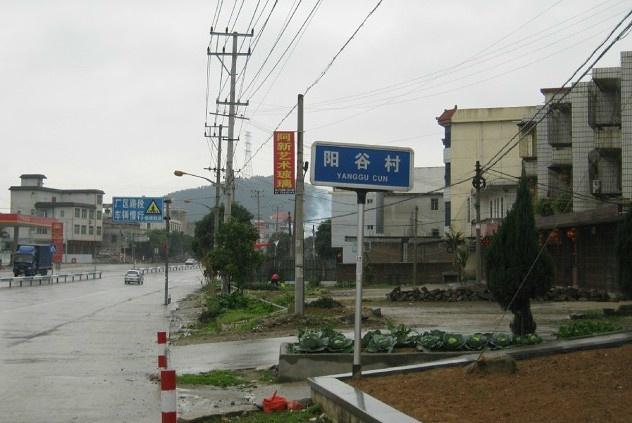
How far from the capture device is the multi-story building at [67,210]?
369 ft

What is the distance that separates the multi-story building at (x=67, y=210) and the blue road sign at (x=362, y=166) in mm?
103836

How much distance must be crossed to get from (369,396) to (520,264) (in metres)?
5.48

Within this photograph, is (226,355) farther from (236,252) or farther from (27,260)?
(27,260)

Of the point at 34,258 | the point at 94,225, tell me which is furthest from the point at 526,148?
the point at 94,225

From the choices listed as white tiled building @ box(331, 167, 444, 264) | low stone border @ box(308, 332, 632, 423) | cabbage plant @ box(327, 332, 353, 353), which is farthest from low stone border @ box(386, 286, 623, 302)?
white tiled building @ box(331, 167, 444, 264)

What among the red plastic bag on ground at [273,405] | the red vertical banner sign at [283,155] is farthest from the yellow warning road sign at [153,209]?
the red plastic bag on ground at [273,405]

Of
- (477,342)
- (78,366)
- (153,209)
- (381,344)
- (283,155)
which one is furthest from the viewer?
(153,209)

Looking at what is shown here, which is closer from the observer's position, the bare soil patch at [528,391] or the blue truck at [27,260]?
the bare soil patch at [528,391]

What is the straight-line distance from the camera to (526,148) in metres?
44.9

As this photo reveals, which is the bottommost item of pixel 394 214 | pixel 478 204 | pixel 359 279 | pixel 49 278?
pixel 49 278

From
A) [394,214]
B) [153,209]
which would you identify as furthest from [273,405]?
[394,214]

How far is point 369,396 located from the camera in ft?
25.8

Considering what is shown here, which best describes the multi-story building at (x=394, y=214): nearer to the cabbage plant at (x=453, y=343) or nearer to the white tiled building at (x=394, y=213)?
the white tiled building at (x=394, y=213)

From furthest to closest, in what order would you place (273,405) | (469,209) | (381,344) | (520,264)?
1. (469,209)
2. (520,264)
3. (381,344)
4. (273,405)
